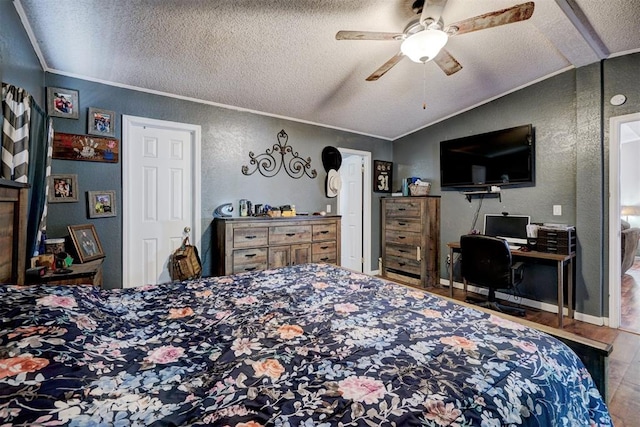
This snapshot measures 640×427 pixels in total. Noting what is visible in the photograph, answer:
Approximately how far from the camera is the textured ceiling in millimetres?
1986

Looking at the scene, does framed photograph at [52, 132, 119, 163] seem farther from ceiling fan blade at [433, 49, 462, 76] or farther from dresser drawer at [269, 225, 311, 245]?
ceiling fan blade at [433, 49, 462, 76]

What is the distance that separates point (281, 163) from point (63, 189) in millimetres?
2307

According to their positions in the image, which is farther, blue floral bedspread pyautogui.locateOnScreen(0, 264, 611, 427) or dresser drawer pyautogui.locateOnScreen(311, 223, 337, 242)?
dresser drawer pyautogui.locateOnScreen(311, 223, 337, 242)

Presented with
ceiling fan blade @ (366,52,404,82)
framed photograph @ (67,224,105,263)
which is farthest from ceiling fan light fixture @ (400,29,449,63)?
framed photograph @ (67,224,105,263)

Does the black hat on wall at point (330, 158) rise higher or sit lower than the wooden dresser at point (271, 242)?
higher

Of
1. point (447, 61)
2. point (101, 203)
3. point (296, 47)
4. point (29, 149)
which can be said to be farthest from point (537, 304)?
point (29, 149)

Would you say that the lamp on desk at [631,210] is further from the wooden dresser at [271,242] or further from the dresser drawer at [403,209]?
the wooden dresser at [271,242]

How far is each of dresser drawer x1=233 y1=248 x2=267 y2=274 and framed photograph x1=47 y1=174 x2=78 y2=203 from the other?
1.58 m

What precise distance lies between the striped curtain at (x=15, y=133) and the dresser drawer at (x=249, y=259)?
181 centimetres

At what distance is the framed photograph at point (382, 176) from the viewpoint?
473 cm

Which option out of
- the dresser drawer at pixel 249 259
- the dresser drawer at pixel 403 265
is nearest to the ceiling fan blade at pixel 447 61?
the dresser drawer at pixel 249 259

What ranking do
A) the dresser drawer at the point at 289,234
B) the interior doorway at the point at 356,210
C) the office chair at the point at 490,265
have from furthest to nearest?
1. the interior doorway at the point at 356,210
2. the dresser drawer at the point at 289,234
3. the office chair at the point at 490,265

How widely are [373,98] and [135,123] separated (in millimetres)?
2715

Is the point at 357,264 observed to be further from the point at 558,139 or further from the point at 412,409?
the point at 412,409
